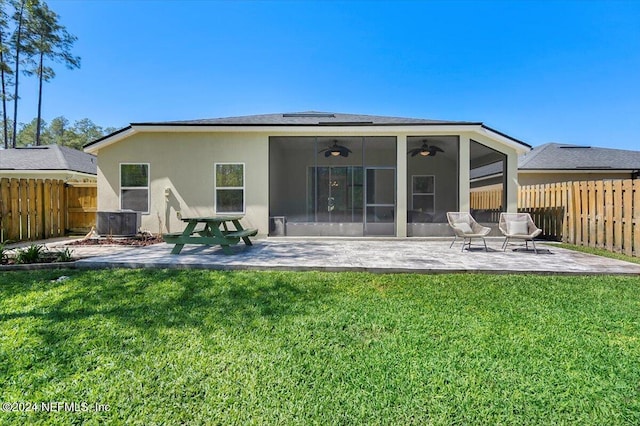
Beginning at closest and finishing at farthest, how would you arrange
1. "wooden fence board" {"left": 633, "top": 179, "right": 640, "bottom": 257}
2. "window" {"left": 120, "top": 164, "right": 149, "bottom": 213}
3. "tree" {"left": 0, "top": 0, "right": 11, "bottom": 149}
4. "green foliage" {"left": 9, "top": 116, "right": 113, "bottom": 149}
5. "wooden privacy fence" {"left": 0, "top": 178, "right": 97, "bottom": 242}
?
"wooden fence board" {"left": 633, "top": 179, "right": 640, "bottom": 257}, "wooden privacy fence" {"left": 0, "top": 178, "right": 97, "bottom": 242}, "window" {"left": 120, "top": 164, "right": 149, "bottom": 213}, "tree" {"left": 0, "top": 0, "right": 11, "bottom": 149}, "green foliage" {"left": 9, "top": 116, "right": 113, "bottom": 149}

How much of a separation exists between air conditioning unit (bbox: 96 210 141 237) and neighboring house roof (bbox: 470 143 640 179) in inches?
652

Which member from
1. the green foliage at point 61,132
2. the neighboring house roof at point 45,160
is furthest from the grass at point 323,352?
the green foliage at point 61,132

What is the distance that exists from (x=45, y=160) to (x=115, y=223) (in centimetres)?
1148

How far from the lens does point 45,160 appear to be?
15.4 metres

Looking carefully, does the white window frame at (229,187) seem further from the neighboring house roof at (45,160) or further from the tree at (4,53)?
the tree at (4,53)

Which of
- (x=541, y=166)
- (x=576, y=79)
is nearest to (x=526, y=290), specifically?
(x=541, y=166)

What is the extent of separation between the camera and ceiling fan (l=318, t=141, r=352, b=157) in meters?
10.2

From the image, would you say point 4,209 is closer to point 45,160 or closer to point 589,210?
point 45,160

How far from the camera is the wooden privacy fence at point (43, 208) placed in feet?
Answer: 26.9

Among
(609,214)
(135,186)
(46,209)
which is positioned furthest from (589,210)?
(46,209)

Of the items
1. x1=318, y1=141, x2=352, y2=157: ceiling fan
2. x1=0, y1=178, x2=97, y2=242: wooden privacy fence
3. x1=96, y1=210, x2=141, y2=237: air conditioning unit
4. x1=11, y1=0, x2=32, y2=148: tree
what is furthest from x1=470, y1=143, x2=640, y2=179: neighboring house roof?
x1=11, y1=0, x2=32, y2=148: tree

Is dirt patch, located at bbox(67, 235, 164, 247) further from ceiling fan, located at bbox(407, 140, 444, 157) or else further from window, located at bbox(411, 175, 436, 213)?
window, located at bbox(411, 175, 436, 213)

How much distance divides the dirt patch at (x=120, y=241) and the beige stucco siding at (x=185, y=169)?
3.00 ft

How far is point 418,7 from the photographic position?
13.5 m
